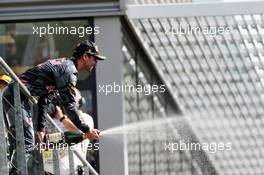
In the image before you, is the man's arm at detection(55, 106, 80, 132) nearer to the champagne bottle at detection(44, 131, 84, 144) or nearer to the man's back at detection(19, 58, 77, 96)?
the champagne bottle at detection(44, 131, 84, 144)

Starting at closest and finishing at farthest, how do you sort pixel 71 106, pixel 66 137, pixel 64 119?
pixel 71 106, pixel 66 137, pixel 64 119

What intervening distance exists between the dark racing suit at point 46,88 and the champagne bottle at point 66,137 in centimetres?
9

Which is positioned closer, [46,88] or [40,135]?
[46,88]

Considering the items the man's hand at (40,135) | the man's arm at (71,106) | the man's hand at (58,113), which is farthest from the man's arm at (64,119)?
the man's arm at (71,106)

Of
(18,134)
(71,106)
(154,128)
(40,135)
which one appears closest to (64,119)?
(40,135)

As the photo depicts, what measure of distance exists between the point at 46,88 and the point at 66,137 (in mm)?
401

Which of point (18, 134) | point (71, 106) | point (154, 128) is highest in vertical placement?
point (154, 128)

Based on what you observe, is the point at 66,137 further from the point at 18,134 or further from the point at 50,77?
the point at 18,134

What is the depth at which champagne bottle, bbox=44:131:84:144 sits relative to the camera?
250 inches

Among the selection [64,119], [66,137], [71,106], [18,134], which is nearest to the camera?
[18,134]

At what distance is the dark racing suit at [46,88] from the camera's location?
6.29 m

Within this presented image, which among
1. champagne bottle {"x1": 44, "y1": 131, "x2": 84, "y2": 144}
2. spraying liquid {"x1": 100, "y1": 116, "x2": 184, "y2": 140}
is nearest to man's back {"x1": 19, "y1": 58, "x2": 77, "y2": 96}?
champagne bottle {"x1": 44, "y1": 131, "x2": 84, "y2": 144}

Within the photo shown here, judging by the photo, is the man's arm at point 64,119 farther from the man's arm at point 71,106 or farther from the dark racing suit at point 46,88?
the man's arm at point 71,106

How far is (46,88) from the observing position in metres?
6.59
